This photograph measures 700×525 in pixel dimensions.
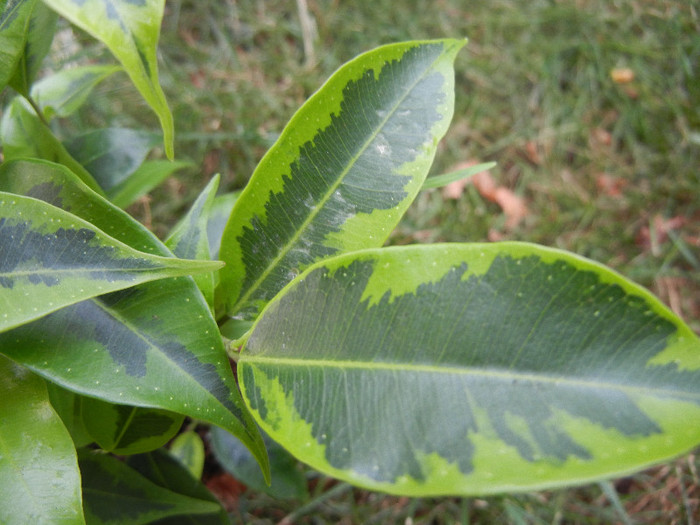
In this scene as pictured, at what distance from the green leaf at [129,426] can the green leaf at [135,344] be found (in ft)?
0.54

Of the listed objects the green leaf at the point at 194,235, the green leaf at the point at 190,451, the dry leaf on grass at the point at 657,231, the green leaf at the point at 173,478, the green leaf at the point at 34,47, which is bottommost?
the green leaf at the point at 190,451

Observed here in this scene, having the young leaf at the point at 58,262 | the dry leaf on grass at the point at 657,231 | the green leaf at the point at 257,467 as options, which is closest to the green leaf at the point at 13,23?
the young leaf at the point at 58,262

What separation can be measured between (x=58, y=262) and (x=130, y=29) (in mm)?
174

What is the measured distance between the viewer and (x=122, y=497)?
594 mm

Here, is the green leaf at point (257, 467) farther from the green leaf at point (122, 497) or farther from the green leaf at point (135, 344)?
the green leaf at point (135, 344)

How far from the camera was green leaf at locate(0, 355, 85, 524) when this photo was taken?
0.39m

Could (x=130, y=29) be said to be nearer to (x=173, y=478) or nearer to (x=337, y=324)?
(x=337, y=324)

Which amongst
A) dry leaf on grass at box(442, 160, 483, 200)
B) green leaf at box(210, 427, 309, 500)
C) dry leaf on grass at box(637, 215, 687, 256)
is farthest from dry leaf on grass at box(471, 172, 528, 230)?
green leaf at box(210, 427, 309, 500)

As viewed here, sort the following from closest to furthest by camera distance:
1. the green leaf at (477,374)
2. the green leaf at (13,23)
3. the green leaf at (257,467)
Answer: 1. the green leaf at (477,374)
2. the green leaf at (13,23)
3. the green leaf at (257,467)

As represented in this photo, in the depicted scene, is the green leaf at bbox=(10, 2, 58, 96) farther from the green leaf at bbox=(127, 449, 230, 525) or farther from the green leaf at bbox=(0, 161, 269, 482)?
the green leaf at bbox=(127, 449, 230, 525)

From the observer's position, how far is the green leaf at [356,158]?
18.2 inches

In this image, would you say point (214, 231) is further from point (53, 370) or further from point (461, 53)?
point (461, 53)

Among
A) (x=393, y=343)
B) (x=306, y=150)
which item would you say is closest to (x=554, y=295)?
(x=393, y=343)

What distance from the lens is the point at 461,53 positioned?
165cm
